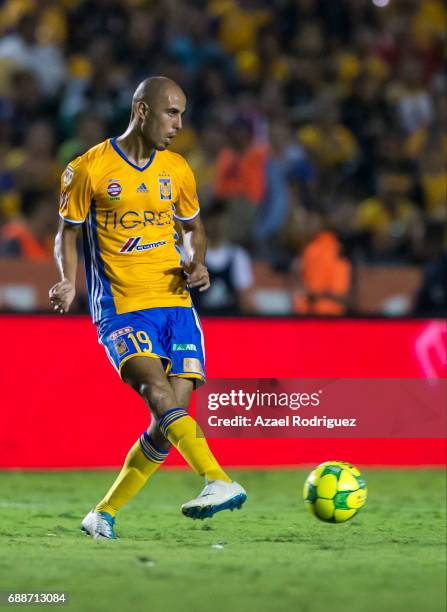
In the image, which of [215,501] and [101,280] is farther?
[101,280]

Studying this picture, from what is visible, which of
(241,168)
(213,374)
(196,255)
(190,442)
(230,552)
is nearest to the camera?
(230,552)

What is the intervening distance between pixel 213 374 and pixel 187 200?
2.98 metres

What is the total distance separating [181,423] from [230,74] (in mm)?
8691

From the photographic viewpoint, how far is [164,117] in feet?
22.0

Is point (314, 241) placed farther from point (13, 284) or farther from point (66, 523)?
point (66, 523)

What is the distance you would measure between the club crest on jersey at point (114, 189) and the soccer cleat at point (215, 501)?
5.38 ft

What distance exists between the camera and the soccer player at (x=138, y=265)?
22.0ft

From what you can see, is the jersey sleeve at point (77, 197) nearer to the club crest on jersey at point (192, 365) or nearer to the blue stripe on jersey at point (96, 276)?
the blue stripe on jersey at point (96, 276)

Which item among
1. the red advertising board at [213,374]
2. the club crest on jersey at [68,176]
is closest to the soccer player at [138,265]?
the club crest on jersey at [68,176]

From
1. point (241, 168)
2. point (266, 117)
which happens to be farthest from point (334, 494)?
point (266, 117)

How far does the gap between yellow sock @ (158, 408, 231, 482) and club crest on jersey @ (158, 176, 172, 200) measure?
1.21 m

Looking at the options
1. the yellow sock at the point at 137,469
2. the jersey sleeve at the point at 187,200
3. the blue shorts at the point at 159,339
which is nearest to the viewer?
the blue shorts at the point at 159,339

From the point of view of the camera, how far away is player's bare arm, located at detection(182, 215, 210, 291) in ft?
22.5

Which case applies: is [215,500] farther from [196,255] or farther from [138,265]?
[196,255]
